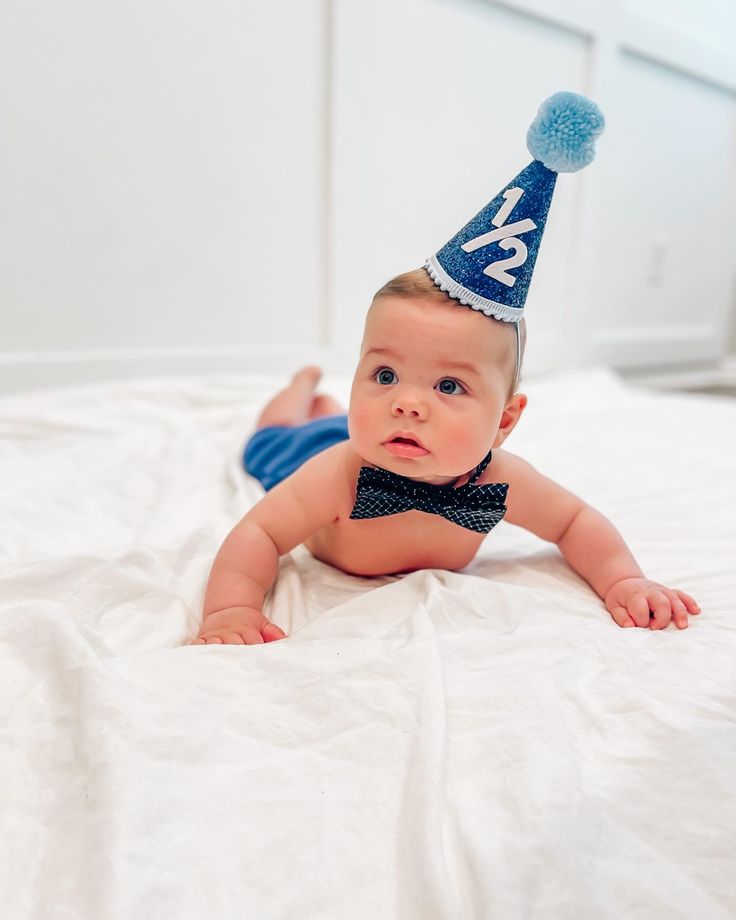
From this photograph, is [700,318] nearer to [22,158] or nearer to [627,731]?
[22,158]

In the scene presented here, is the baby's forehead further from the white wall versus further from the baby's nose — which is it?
the white wall

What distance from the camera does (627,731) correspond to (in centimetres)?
52

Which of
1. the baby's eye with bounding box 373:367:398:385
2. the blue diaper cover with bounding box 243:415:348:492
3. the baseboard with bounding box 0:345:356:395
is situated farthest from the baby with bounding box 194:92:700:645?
the baseboard with bounding box 0:345:356:395

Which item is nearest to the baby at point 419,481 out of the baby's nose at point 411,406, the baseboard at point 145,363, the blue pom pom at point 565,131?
the baby's nose at point 411,406

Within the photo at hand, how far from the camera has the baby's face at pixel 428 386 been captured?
63 centimetres

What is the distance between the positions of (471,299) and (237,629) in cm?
33

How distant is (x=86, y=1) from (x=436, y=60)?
0.82 m

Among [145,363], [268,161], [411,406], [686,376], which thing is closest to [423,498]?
[411,406]

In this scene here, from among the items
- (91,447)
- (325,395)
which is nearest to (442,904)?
(91,447)

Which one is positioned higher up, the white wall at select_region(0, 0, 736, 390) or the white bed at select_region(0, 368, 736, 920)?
the white wall at select_region(0, 0, 736, 390)

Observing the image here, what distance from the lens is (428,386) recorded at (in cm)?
64

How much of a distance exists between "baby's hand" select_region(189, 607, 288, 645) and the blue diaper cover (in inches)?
14.7

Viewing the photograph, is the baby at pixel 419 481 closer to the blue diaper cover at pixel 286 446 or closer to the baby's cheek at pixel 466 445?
the baby's cheek at pixel 466 445

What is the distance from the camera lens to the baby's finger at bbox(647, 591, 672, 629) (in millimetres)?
679
